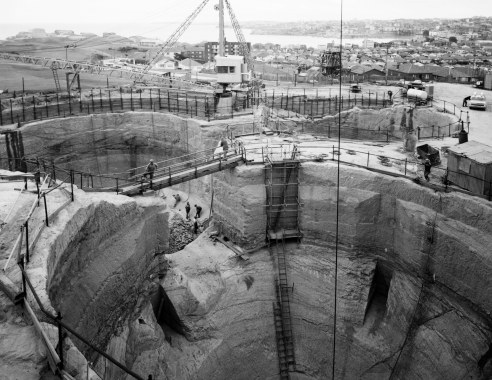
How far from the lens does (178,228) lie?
26078mm

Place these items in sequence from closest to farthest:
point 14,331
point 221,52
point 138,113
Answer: point 14,331 → point 138,113 → point 221,52

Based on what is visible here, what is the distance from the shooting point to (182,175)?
2023cm

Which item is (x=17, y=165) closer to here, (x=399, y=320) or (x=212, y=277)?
(x=212, y=277)

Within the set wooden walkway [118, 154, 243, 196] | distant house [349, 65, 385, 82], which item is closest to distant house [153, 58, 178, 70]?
distant house [349, 65, 385, 82]

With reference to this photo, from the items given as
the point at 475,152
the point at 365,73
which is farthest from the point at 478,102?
the point at 365,73

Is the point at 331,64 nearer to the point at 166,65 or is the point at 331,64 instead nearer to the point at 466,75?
the point at 466,75

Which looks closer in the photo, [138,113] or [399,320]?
[399,320]

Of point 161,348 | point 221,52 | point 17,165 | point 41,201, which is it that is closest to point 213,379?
point 161,348

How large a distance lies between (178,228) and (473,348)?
1459cm

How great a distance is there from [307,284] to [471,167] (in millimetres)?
8593

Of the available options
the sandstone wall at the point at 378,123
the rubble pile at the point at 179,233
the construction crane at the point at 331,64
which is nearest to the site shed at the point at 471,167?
the sandstone wall at the point at 378,123

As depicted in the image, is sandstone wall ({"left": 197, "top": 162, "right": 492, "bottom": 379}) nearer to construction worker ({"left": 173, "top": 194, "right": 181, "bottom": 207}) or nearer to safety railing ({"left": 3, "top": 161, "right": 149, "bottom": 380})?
construction worker ({"left": 173, "top": 194, "right": 181, "bottom": 207})

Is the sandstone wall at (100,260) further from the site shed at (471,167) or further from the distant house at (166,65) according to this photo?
the distant house at (166,65)

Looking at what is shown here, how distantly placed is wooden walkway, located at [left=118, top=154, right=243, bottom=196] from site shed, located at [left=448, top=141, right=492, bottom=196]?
863cm
